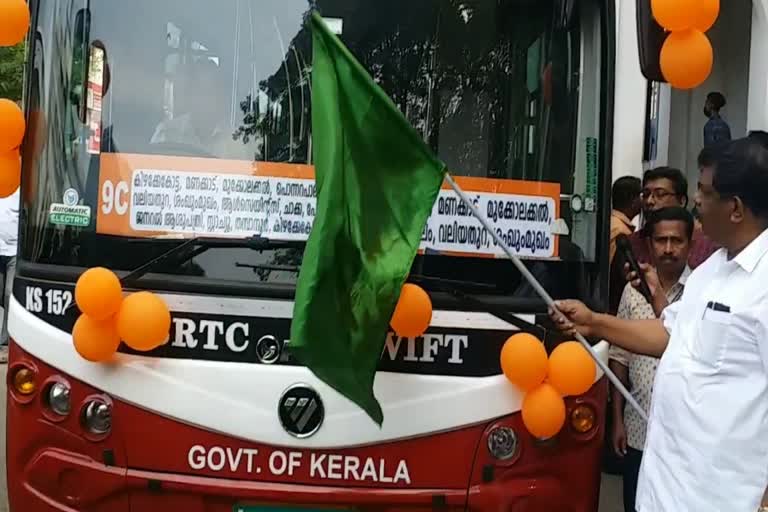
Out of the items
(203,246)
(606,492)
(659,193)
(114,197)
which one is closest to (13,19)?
(114,197)

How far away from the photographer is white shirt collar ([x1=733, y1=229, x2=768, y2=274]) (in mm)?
2584

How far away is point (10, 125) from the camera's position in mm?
3523

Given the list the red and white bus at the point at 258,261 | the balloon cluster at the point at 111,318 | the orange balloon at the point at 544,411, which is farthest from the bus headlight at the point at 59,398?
the orange balloon at the point at 544,411

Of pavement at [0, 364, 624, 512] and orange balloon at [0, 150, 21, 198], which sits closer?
orange balloon at [0, 150, 21, 198]

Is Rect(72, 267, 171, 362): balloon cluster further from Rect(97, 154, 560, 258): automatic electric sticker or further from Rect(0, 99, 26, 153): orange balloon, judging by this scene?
Rect(0, 99, 26, 153): orange balloon

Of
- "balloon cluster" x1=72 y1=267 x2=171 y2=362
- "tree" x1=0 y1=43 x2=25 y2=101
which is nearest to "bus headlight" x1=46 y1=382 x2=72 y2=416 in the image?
"balloon cluster" x1=72 y1=267 x2=171 y2=362

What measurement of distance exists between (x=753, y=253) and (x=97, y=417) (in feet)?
7.27

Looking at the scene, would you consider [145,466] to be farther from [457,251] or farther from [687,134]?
[687,134]

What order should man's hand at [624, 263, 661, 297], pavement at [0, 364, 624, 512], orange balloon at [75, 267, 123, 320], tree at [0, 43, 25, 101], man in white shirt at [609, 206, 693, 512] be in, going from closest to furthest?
orange balloon at [75, 267, 123, 320], man's hand at [624, 263, 661, 297], man in white shirt at [609, 206, 693, 512], pavement at [0, 364, 624, 512], tree at [0, 43, 25, 101]

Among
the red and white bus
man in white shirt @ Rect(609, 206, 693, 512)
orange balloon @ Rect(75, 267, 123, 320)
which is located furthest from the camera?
man in white shirt @ Rect(609, 206, 693, 512)

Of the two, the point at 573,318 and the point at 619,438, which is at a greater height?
the point at 573,318

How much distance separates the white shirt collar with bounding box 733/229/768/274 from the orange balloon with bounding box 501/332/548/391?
0.83m

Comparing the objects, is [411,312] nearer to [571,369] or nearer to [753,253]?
[571,369]

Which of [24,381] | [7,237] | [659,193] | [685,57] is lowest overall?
[24,381]
